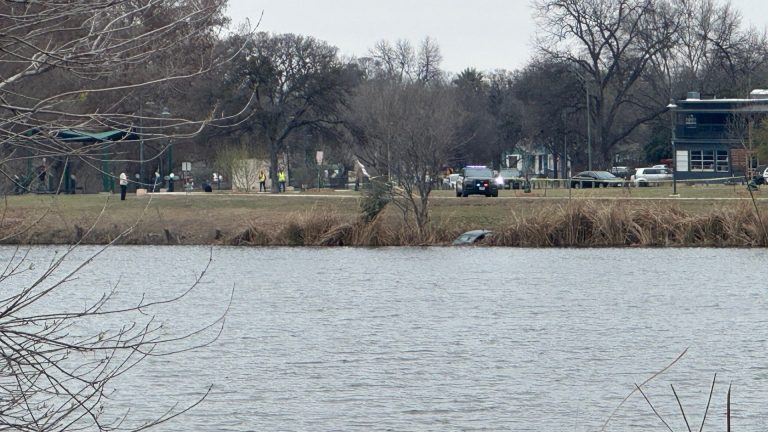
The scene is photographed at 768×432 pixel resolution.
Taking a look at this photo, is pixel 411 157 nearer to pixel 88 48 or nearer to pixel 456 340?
pixel 456 340

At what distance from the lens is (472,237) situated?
4991 cm

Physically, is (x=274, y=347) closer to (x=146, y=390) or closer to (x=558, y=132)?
(x=146, y=390)

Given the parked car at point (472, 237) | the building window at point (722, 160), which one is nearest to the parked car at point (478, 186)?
the parked car at point (472, 237)

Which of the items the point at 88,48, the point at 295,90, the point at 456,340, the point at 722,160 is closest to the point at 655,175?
the point at 722,160

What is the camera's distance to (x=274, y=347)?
25719 mm

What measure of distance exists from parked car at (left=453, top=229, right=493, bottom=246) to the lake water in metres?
3.79

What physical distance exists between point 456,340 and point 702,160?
233 feet

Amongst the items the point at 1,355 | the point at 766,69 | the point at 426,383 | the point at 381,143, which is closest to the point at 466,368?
the point at 426,383

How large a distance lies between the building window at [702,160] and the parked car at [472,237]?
47493 mm

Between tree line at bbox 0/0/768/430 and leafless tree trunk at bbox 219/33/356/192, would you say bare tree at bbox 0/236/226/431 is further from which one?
leafless tree trunk at bbox 219/33/356/192

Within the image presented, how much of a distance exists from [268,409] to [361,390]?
A: 5.95ft

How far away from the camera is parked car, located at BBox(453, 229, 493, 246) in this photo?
49.8m

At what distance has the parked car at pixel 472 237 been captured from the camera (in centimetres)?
4975

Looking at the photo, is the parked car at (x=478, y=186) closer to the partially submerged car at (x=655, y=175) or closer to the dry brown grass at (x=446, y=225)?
the dry brown grass at (x=446, y=225)
